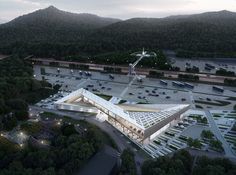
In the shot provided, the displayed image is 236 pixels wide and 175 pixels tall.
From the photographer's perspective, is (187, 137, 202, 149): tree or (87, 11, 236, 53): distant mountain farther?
(87, 11, 236, 53): distant mountain

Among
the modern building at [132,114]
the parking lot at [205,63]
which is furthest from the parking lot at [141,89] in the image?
the parking lot at [205,63]

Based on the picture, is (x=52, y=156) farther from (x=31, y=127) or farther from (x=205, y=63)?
(x=205, y=63)

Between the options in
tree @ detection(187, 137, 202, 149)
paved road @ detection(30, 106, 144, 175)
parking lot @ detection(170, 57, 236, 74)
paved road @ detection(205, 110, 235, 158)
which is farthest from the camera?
parking lot @ detection(170, 57, 236, 74)

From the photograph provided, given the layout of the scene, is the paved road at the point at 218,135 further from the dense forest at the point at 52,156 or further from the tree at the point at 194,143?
the dense forest at the point at 52,156

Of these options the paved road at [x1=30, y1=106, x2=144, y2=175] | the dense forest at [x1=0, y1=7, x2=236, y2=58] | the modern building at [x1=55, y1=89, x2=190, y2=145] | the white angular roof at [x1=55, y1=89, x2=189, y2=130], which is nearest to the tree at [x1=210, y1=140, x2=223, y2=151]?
the modern building at [x1=55, y1=89, x2=190, y2=145]

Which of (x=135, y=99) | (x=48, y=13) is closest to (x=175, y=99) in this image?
(x=135, y=99)

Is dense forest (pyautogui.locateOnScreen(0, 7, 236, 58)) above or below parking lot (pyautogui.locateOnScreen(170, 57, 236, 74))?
above

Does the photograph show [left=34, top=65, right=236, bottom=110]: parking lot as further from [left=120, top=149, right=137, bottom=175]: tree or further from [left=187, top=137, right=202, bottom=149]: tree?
[left=120, top=149, right=137, bottom=175]: tree

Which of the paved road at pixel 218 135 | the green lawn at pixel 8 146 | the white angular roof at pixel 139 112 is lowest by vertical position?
the paved road at pixel 218 135
